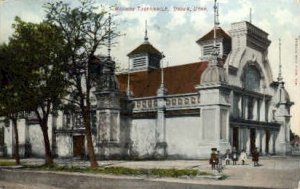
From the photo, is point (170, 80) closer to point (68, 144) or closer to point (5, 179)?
point (68, 144)

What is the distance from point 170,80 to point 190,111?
4.75 meters

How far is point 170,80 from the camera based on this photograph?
96.7ft

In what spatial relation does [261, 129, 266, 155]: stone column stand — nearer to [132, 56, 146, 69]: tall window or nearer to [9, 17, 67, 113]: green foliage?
[132, 56, 146, 69]: tall window

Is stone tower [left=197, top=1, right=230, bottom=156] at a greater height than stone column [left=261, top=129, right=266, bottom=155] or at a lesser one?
greater

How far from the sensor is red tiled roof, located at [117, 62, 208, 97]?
28.0 metres

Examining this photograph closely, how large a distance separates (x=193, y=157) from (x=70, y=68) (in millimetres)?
7293

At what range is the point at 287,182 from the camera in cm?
1576

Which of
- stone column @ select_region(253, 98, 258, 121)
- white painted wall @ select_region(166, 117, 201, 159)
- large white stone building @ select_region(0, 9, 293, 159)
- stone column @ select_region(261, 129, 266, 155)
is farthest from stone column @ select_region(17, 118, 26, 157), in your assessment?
stone column @ select_region(261, 129, 266, 155)

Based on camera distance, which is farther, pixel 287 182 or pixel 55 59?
pixel 55 59

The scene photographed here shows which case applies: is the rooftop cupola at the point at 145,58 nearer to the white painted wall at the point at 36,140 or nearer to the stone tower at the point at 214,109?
the white painted wall at the point at 36,140

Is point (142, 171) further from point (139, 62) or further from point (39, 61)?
point (139, 62)

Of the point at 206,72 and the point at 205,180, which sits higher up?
the point at 206,72

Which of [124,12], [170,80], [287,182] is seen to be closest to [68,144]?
[170,80]

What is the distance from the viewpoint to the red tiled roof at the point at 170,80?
28.0 metres
